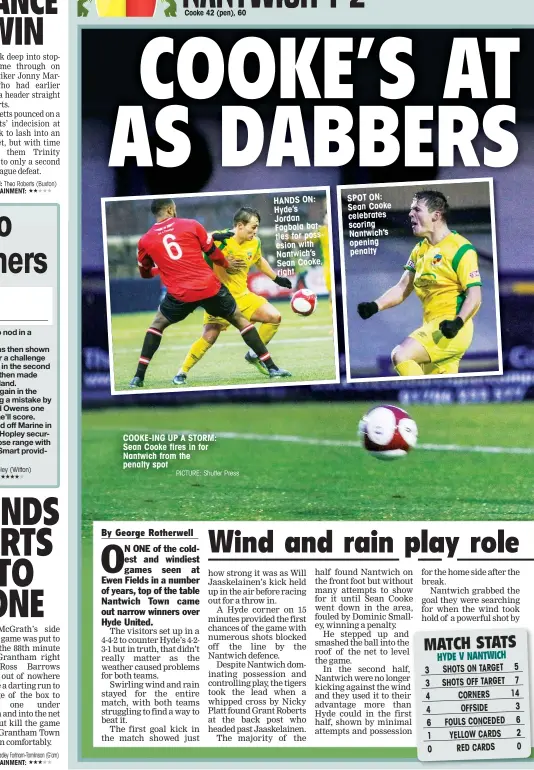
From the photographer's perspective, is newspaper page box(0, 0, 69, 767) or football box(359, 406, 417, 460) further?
football box(359, 406, 417, 460)

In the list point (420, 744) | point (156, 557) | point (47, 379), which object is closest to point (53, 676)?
point (156, 557)

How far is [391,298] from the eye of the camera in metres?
4.16

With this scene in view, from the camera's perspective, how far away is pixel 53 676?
404cm

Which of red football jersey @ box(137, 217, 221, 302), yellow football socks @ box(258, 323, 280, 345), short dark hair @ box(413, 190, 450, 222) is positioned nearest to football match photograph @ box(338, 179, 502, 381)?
short dark hair @ box(413, 190, 450, 222)

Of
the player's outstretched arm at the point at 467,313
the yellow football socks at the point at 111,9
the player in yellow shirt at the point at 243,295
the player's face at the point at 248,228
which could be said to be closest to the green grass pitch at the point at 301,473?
the player in yellow shirt at the point at 243,295

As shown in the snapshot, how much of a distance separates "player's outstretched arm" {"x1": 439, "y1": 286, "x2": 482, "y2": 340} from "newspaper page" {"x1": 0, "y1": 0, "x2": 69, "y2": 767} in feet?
5.62

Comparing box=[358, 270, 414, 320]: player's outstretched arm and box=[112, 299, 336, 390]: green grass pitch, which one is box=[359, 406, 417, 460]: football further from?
box=[358, 270, 414, 320]: player's outstretched arm

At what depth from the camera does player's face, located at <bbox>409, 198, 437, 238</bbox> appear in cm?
414

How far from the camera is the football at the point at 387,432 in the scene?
4.14m

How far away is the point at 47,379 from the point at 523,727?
2594 millimetres

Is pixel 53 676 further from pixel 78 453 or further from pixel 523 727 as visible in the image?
pixel 523 727

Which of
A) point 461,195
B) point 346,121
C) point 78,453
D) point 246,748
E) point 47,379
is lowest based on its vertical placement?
point 246,748

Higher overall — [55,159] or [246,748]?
[55,159]

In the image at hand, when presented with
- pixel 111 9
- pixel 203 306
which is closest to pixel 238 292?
pixel 203 306
